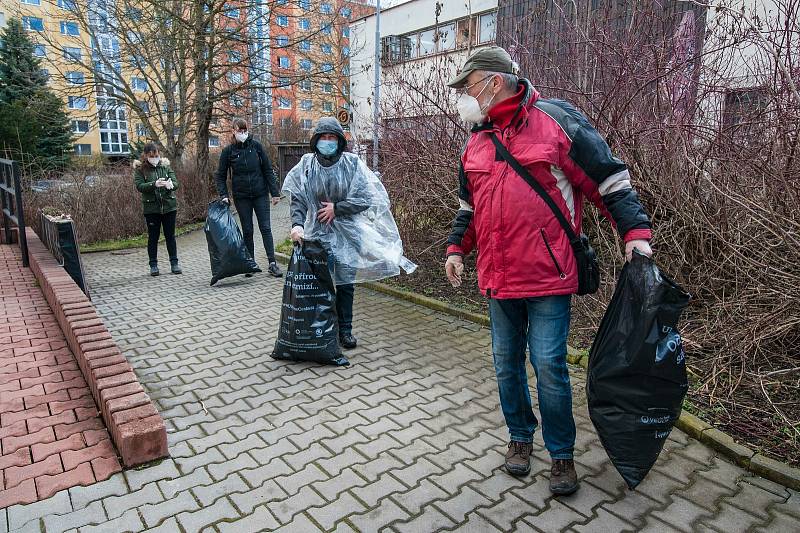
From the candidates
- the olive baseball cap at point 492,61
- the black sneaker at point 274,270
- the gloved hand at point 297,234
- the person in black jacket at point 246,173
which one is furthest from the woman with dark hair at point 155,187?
the olive baseball cap at point 492,61

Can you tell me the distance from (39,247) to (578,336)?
6638 millimetres

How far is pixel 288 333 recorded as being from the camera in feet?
13.9

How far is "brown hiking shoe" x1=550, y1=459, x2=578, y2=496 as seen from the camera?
8.82 feet

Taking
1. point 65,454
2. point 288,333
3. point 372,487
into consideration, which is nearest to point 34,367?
point 65,454

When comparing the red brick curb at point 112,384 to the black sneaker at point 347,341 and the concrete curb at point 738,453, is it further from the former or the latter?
the concrete curb at point 738,453

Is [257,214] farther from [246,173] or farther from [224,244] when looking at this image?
[224,244]

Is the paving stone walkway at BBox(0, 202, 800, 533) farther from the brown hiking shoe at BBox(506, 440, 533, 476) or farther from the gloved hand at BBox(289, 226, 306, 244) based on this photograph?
the gloved hand at BBox(289, 226, 306, 244)

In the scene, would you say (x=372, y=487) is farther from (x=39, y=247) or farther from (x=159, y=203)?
(x=39, y=247)

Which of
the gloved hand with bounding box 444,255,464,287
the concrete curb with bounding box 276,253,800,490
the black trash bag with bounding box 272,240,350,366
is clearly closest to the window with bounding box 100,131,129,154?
the black trash bag with bounding box 272,240,350,366

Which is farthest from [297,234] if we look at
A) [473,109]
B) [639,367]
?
[639,367]

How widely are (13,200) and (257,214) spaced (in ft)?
11.4

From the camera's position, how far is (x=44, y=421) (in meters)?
3.34

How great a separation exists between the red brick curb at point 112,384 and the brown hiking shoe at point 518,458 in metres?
1.74

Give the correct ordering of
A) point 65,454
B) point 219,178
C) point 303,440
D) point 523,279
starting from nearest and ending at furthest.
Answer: point 523,279 < point 65,454 < point 303,440 < point 219,178
